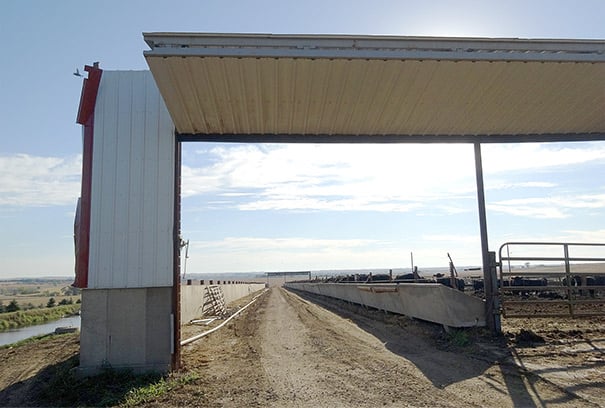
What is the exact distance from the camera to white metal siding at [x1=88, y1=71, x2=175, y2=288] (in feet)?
26.2

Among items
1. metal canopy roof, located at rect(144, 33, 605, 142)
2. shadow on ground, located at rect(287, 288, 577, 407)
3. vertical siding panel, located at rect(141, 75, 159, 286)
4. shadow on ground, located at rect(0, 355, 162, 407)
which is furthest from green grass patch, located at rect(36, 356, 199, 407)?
metal canopy roof, located at rect(144, 33, 605, 142)

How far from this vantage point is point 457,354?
8344 mm

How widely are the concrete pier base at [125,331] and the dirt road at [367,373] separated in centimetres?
77

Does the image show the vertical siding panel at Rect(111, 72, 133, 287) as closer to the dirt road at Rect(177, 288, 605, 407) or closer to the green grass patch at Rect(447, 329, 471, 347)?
the dirt road at Rect(177, 288, 605, 407)

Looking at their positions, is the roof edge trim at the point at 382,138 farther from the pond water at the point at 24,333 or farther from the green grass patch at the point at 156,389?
the pond water at the point at 24,333

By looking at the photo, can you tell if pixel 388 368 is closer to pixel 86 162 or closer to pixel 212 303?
pixel 86 162

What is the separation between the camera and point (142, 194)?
26.8 feet

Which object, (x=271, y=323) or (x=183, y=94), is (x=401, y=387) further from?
(x=271, y=323)

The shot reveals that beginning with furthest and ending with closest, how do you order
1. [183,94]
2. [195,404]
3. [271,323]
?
[271,323] → [183,94] → [195,404]

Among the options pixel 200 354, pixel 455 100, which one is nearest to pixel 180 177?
pixel 200 354

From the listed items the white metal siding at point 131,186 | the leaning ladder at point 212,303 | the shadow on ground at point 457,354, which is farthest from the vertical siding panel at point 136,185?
the leaning ladder at point 212,303

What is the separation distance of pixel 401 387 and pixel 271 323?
9.39 metres

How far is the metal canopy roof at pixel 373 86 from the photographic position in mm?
6371

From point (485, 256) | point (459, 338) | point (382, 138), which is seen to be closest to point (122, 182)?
point (382, 138)
